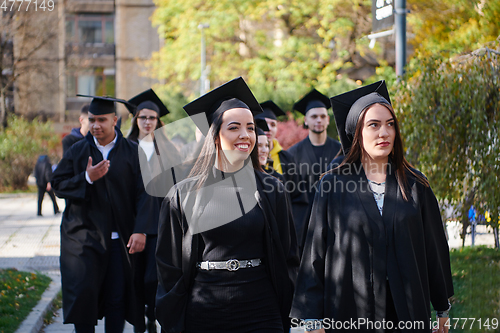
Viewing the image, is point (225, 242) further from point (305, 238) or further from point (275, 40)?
point (275, 40)

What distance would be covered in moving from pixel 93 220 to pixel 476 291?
4010mm

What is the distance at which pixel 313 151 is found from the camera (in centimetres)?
746

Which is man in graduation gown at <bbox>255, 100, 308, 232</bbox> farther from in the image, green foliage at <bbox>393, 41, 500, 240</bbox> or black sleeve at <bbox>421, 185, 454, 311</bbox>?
black sleeve at <bbox>421, 185, 454, 311</bbox>

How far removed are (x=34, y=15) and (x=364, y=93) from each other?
30.9m

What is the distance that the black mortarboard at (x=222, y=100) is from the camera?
337 cm

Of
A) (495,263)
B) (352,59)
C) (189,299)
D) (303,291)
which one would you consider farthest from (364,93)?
(352,59)

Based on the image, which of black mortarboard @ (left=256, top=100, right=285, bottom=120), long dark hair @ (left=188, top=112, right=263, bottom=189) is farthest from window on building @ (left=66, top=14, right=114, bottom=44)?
long dark hair @ (left=188, top=112, right=263, bottom=189)

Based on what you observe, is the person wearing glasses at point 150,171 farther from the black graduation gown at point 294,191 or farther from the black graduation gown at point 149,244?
the black graduation gown at point 294,191

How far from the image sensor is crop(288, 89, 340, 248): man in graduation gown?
7168 millimetres

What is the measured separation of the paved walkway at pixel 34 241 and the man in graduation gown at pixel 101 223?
0.99 meters

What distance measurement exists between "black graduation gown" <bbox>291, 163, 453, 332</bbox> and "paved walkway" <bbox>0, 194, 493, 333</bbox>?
3.55 metres

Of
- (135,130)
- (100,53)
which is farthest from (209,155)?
(100,53)

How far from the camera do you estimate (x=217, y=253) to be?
3221 mm

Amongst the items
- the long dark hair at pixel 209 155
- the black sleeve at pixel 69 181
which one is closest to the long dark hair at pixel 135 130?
the black sleeve at pixel 69 181
